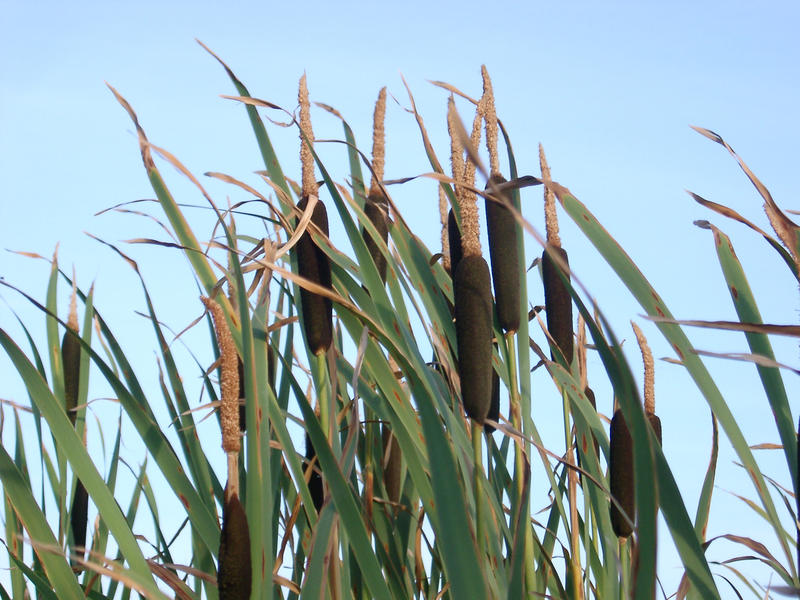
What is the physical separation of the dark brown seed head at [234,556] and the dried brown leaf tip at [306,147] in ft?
2.32

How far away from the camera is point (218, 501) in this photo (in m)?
1.83

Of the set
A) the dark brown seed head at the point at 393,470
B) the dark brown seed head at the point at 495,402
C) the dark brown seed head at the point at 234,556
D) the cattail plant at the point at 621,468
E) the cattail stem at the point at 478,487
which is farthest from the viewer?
the dark brown seed head at the point at 393,470

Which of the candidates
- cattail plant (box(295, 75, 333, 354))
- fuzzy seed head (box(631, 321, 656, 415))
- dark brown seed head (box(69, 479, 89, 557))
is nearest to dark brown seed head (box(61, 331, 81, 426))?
dark brown seed head (box(69, 479, 89, 557))

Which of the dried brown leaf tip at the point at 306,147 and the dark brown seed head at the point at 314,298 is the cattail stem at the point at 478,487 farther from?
the dried brown leaf tip at the point at 306,147

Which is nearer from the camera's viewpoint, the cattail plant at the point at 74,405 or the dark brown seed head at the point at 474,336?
the dark brown seed head at the point at 474,336

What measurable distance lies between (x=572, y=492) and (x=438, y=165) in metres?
0.77

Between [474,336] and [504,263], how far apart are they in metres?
0.23

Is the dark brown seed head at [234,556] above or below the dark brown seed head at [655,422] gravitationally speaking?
below

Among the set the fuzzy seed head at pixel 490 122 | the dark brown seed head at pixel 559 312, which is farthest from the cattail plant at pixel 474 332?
the dark brown seed head at pixel 559 312

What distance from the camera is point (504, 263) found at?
1538mm

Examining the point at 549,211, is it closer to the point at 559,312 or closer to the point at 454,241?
the point at 559,312

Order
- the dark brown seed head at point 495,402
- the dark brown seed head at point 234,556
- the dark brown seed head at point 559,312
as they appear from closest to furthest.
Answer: the dark brown seed head at point 234,556 < the dark brown seed head at point 495,402 < the dark brown seed head at point 559,312

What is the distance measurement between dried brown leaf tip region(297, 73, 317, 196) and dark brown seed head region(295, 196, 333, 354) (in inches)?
1.0

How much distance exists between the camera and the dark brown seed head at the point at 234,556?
3.46 feet
